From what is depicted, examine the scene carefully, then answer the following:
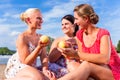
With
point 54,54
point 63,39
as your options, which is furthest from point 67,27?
point 54,54

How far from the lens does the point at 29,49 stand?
18.9 feet

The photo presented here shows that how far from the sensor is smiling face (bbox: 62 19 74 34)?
618cm

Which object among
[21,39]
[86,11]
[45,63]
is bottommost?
[45,63]

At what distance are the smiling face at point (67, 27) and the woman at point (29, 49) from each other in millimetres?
472

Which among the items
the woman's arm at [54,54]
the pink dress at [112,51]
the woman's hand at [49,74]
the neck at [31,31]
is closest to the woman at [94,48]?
the pink dress at [112,51]

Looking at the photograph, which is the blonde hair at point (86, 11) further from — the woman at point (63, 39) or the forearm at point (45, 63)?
the forearm at point (45, 63)

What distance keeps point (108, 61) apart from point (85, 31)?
595 mm

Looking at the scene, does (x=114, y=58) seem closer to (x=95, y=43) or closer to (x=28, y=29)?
(x=95, y=43)

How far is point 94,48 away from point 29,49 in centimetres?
108

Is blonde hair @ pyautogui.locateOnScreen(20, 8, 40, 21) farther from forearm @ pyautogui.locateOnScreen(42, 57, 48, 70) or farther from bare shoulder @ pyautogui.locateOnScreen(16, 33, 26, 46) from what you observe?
forearm @ pyautogui.locateOnScreen(42, 57, 48, 70)

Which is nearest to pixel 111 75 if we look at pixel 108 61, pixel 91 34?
pixel 108 61

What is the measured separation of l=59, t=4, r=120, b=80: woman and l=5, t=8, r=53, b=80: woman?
0.59 metres

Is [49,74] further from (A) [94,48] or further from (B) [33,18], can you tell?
(B) [33,18]

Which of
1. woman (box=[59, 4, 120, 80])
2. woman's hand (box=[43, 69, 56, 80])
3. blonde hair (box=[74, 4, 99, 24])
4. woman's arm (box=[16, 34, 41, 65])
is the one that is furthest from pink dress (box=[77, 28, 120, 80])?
woman's arm (box=[16, 34, 41, 65])
